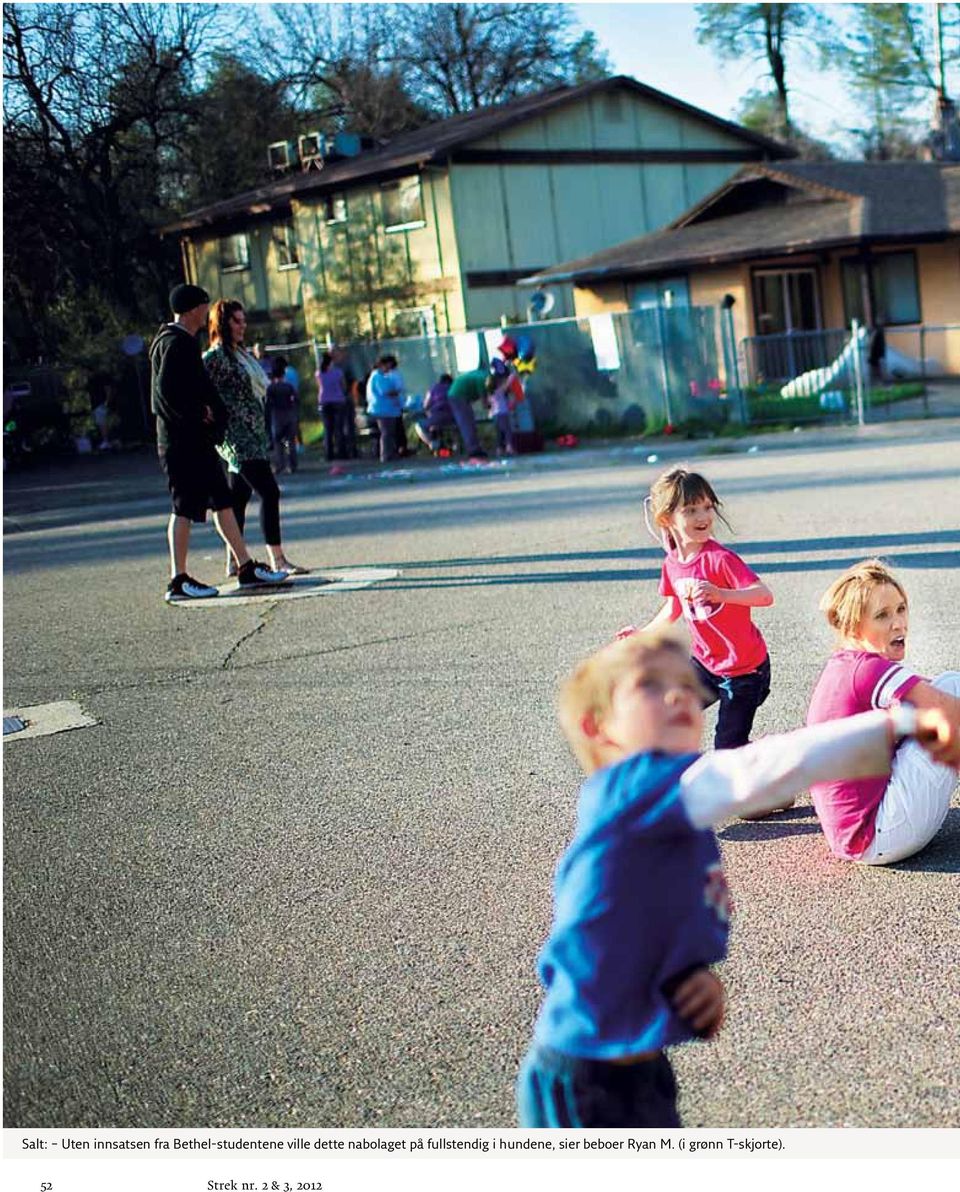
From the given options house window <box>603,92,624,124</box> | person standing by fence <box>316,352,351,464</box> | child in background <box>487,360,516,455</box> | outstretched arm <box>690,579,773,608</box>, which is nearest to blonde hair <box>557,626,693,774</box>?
outstretched arm <box>690,579,773,608</box>

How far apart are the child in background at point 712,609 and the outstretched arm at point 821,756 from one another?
272 cm

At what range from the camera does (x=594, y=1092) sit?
90.5 inches

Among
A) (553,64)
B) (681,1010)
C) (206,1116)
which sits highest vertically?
(553,64)

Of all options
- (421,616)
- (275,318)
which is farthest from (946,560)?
(275,318)

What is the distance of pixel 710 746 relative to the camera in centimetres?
550

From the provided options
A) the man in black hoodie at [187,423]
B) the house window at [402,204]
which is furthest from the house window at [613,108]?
the man in black hoodie at [187,423]

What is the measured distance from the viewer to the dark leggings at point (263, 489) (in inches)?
376

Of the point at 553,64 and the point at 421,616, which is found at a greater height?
the point at 553,64

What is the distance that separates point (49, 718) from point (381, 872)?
296 cm

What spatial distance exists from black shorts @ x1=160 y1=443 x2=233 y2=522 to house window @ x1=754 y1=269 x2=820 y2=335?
21519mm
